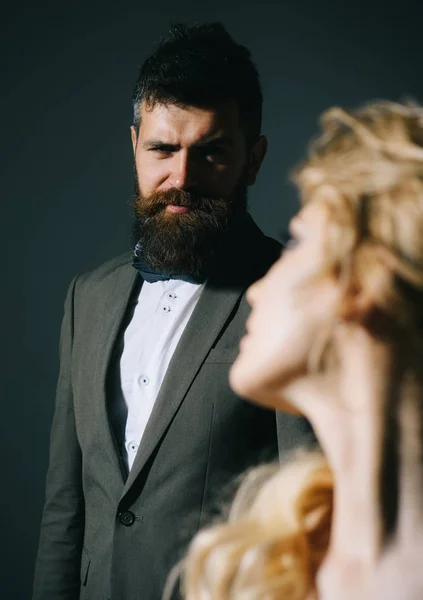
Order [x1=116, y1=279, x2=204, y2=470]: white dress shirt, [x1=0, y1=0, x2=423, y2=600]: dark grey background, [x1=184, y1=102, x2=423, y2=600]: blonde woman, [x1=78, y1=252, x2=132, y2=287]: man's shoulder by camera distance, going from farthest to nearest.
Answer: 1. [x1=0, y1=0, x2=423, y2=600]: dark grey background
2. [x1=78, y1=252, x2=132, y2=287]: man's shoulder
3. [x1=116, y1=279, x2=204, y2=470]: white dress shirt
4. [x1=184, y1=102, x2=423, y2=600]: blonde woman

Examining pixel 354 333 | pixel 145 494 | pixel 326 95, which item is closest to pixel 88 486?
pixel 145 494

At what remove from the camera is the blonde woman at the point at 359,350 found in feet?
3.11

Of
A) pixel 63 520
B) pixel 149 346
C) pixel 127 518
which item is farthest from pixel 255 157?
pixel 63 520

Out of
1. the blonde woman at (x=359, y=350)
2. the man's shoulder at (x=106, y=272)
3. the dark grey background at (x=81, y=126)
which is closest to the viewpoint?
the blonde woman at (x=359, y=350)

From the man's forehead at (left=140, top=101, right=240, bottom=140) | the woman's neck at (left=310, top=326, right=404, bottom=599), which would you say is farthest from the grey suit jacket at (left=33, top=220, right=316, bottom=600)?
the woman's neck at (left=310, top=326, right=404, bottom=599)

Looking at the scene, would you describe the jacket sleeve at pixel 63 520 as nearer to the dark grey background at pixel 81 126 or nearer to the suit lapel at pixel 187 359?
the suit lapel at pixel 187 359

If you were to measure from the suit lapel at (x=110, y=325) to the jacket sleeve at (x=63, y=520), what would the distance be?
0.21m

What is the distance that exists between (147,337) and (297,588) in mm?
882

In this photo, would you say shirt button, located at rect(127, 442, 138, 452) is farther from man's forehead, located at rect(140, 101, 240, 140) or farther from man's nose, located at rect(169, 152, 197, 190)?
man's forehead, located at rect(140, 101, 240, 140)

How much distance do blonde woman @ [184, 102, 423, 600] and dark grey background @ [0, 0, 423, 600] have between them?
1.66 m

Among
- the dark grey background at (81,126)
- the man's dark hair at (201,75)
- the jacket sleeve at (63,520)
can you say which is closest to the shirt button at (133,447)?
the jacket sleeve at (63,520)

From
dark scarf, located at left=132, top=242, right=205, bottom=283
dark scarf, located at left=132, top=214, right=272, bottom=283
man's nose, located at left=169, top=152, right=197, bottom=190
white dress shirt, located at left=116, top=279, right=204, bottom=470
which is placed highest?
man's nose, located at left=169, top=152, right=197, bottom=190

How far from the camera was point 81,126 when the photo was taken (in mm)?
2734

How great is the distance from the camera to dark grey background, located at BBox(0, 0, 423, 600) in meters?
2.65
